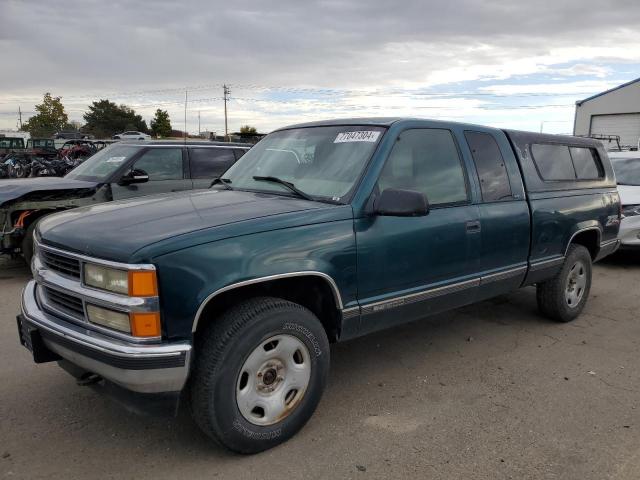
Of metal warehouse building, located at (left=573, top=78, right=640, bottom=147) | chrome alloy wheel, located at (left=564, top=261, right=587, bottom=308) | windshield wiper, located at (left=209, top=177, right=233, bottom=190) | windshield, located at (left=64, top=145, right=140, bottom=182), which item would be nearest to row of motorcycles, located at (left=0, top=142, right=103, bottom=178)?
windshield, located at (left=64, top=145, right=140, bottom=182)

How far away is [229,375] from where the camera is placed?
269cm

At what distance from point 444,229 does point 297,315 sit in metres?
1.36

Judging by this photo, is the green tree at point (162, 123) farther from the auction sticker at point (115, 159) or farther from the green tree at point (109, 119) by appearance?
the auction sticker at point (115, 159)

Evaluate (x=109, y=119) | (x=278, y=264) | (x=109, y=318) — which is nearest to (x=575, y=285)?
(x=278, y=264)

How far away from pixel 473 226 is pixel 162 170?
5.18m

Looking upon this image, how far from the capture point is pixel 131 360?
8.12ft

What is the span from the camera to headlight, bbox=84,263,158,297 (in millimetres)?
2475

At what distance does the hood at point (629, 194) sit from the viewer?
7.90 metres

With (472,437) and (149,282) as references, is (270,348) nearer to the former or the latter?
(149,282)

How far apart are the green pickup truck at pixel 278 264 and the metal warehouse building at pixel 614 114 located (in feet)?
89.7

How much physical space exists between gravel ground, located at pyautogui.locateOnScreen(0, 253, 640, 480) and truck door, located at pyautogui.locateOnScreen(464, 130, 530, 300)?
70cm

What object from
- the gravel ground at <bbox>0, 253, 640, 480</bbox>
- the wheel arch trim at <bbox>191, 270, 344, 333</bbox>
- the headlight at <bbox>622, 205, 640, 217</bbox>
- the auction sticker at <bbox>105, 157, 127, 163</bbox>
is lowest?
the gravel ground at <bbox>0, 253, 640, 480</bbox>

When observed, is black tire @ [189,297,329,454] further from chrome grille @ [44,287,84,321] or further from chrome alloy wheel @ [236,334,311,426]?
chrome grille @ [44,287,84,321]

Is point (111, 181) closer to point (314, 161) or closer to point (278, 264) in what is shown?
point (314, 161)
